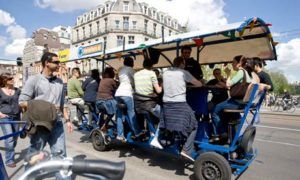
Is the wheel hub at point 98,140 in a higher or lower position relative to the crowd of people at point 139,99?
lower

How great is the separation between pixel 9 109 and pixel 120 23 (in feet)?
163

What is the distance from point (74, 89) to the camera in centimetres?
726

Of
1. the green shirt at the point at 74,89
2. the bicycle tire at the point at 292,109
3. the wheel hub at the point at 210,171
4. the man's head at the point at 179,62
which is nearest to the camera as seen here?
the wheel hub at the point at 210,171

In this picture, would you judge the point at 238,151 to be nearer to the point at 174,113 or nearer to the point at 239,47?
the point at 174,113

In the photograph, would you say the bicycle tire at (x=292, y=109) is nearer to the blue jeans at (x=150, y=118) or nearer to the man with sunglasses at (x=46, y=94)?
the blue jeans at (x=150, y=118)

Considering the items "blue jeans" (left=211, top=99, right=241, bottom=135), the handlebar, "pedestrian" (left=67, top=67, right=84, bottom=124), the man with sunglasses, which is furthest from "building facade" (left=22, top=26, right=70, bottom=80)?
the handlebar

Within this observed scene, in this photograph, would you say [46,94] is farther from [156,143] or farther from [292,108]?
[292,108]

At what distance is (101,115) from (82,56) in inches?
69.2

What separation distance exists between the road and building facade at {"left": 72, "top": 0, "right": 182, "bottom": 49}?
43592 mm

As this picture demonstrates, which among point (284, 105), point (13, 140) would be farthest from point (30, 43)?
point (13, 140)

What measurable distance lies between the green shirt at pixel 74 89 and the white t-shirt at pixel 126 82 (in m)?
2.32

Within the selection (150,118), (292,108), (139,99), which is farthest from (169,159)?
(292,108)

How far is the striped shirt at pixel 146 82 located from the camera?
16.2 feet

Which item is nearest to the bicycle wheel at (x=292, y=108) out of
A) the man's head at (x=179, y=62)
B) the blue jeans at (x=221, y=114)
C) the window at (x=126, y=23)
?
the blue jeans at (x=221, y=114)
